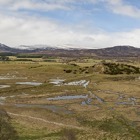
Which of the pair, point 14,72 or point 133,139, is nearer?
point 133,139

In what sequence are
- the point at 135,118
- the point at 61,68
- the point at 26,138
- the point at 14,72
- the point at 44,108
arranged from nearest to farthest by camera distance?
the point at 26,138 < the point at 135,118 < the point at 44,108 < the point at 14,72 < the point at 61,68

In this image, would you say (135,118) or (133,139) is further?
(135,118)

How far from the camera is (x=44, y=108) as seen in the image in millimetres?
55156

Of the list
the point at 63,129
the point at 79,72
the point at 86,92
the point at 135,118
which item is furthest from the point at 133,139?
the point at 79,72

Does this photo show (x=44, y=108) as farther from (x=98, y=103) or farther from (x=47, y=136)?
(x=47, y=136)

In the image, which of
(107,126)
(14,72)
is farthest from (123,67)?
(107,126)

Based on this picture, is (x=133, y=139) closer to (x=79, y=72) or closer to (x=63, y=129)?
(x=63, y=129)

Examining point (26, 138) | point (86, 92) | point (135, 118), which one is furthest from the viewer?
point (86, 92)

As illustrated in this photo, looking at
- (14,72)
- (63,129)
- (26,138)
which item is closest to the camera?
(26,138)

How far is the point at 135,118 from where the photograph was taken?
154 ft

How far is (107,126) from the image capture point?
Result: 136ft

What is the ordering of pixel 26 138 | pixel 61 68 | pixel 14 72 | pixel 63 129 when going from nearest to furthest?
pixel 26 138
pixel 63 129
pixel 14 72
pixel 61 68

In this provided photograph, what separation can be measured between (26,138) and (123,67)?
110m

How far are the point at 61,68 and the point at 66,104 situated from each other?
78410mm
